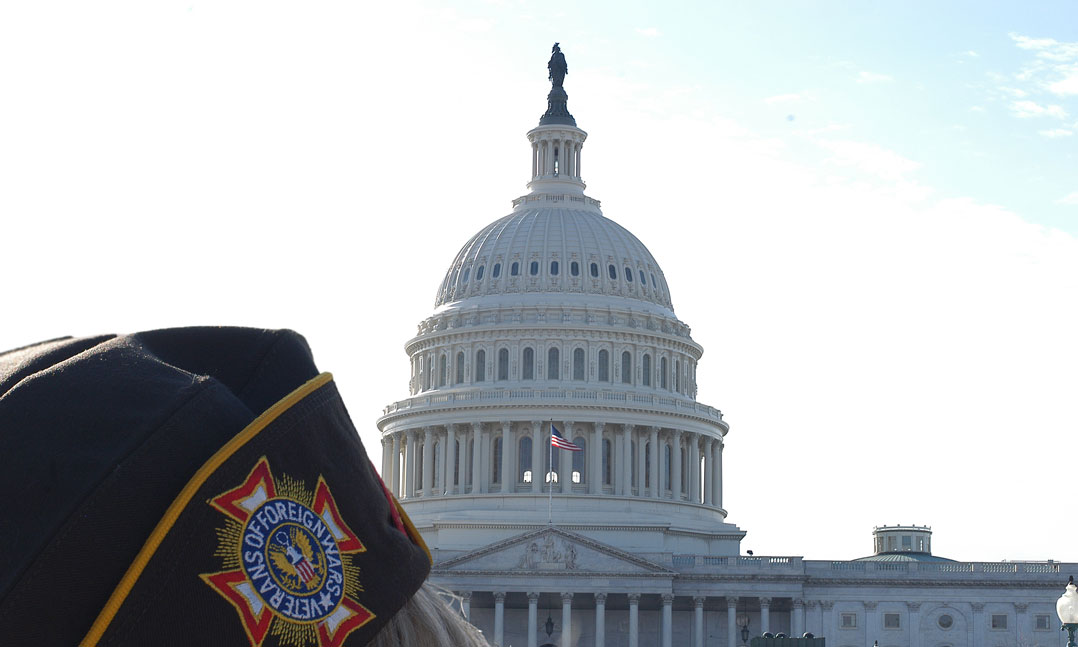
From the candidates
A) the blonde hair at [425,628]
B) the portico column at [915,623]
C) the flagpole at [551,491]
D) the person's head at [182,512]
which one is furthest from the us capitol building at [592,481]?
the person's head at [182,512]

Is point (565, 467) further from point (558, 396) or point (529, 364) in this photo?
point (529, 364)

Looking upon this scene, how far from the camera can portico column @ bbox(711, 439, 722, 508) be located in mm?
116625

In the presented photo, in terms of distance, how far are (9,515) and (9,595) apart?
143 mm

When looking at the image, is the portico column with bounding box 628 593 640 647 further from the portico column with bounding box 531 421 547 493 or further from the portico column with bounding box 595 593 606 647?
the portico column with bounding box 531 421 547 493

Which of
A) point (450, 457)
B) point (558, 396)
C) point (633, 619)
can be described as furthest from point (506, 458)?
point (633, 619)

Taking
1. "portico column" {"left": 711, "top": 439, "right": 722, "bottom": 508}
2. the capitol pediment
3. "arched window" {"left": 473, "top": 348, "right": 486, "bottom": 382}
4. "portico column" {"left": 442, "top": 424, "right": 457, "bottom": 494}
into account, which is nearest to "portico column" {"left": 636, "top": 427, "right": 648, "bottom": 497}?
"portico column" {"left": 711, "top": 439, "right": 722, "bottom": 508}

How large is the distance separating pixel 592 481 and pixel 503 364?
1088cm

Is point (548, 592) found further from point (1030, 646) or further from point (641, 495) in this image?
point (1030, 646)

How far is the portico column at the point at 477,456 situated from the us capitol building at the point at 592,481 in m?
0.15

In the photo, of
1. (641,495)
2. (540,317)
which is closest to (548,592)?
(641,495)

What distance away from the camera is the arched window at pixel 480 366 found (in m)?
114

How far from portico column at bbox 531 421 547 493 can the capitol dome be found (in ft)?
0.31

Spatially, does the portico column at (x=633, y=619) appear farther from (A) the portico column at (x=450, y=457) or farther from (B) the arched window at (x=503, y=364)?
(B) the arched window at (x=503, y=364)

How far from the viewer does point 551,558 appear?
Answer: 97.7 m
